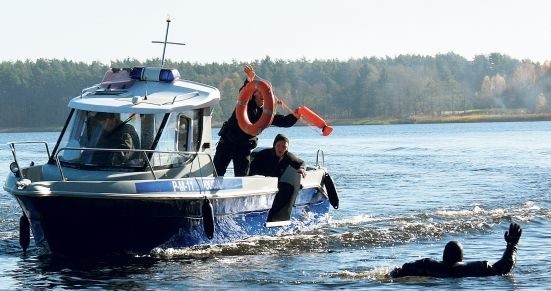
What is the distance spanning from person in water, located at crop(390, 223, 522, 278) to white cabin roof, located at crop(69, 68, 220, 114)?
201 inches

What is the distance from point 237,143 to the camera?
20.5m

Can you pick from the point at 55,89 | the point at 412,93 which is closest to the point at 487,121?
the point at 412,93

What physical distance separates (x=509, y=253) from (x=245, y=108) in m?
5.79

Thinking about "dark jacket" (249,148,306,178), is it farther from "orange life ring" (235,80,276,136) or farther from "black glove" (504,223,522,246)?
"black glove" (504,223,522,246)

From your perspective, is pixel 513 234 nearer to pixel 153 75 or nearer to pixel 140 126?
pixel 140 126

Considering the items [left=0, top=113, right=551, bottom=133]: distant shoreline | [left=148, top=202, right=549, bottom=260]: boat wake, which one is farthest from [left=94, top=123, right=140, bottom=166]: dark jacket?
[left=0, top=113, right=551, bottom=133]: distant shoreline

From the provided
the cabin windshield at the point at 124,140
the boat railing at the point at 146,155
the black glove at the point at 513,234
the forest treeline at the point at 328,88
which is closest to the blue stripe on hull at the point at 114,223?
the boat railing at the point at 146,155

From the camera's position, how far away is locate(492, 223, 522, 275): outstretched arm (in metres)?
16.3

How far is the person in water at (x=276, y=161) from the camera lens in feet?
70.0

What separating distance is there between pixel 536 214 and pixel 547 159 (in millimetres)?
20372

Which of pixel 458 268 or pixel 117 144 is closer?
pixel 458 268

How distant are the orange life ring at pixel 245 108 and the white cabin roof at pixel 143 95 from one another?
0.55 meters

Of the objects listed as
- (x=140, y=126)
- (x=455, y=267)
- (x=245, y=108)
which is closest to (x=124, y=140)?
(x=140, y=126)

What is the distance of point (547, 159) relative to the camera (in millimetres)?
45000
